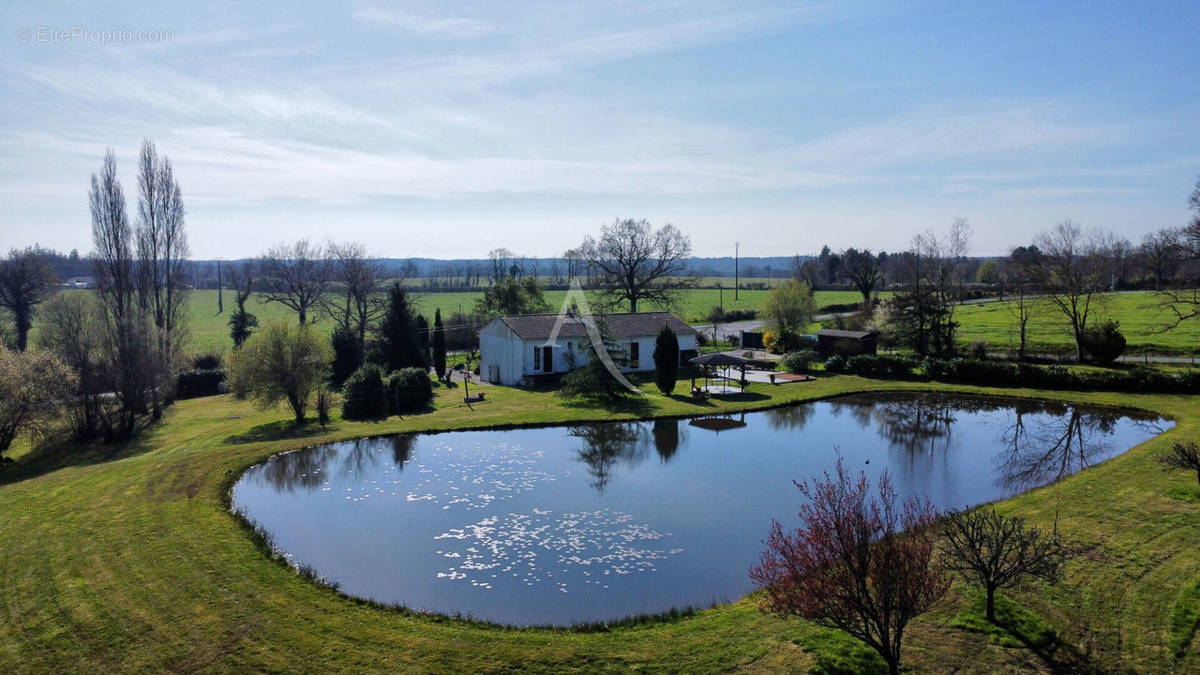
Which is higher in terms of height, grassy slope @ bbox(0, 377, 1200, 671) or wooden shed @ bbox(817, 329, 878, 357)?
wooden shed @ bbox(817, 329, 878, 357)

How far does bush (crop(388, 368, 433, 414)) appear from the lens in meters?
29.0

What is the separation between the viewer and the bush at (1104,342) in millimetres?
33219

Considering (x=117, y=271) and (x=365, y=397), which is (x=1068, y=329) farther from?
(x=117, y=271)

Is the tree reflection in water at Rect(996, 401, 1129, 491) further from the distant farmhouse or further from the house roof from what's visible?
the distant farmhouse

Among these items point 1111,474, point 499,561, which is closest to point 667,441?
point 499,561

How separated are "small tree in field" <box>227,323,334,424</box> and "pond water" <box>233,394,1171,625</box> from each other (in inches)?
232

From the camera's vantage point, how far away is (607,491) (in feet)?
56.1

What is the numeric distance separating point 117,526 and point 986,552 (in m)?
16.6

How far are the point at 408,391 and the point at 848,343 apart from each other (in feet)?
81.6

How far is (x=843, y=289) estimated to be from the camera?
298ft

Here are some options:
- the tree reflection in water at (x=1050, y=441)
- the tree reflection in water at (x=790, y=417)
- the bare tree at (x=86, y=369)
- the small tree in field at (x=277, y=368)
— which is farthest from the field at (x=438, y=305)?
the tree reflection in water at (x=1050, y=441)

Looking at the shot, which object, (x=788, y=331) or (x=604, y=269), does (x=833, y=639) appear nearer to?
(x=788, y=331)

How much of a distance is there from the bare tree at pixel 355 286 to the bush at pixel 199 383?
32.9 ft

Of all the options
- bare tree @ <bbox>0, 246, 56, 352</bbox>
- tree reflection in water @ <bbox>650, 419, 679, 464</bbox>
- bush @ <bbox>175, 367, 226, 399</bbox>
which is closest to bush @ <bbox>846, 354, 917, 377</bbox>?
tree reflection in water @ <bbox>650, 419, 679, 464</bbox>
